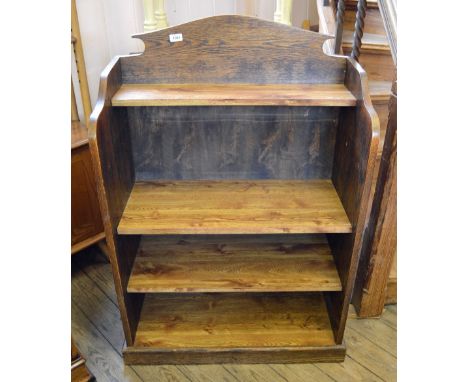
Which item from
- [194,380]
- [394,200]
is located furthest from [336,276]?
[194,380]

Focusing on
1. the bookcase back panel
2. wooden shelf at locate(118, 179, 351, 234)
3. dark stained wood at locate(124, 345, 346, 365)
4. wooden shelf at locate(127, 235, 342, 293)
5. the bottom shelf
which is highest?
the bookcase back panel

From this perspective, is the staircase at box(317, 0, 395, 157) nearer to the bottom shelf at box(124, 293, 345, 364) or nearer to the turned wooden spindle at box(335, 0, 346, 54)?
the turned wooden spindle at box(335, 0, 346, 54)

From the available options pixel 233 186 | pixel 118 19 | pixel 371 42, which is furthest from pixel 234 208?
pixel 118 19

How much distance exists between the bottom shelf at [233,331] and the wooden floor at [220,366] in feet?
0.11

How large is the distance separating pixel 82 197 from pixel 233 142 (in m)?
0.79

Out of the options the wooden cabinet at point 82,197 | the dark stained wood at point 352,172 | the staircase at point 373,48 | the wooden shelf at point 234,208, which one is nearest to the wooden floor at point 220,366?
the dark stained wood at point 352,172

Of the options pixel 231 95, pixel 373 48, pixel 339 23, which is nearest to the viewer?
pixel 231 95

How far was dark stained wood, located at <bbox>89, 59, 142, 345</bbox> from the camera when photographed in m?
1.17

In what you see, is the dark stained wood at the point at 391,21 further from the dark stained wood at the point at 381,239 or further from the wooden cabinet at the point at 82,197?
the wooden cabinet at the point at 82,197

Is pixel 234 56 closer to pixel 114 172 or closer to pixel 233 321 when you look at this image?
pixel 114 172

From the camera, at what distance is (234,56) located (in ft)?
Answer: 4.42

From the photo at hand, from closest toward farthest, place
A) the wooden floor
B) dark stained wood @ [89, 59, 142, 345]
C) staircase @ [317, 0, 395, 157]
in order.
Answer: dark stained wood @ [89, 59, 142, 345] → the wooden floor → staircase @ [317, 0, 395, 157]

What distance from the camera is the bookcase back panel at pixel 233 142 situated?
1.49 metres

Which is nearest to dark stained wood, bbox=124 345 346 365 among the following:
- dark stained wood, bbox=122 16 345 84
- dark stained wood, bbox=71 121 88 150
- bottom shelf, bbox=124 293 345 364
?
bottom shelf, bbox=124 293 345 364
